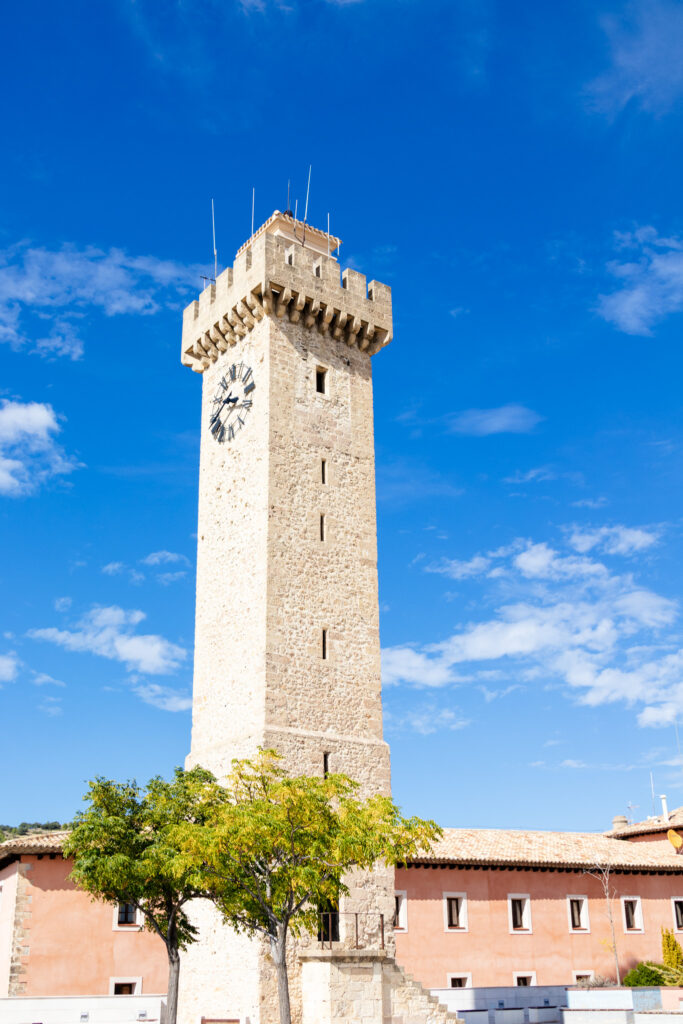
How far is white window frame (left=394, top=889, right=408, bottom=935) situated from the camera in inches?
1405

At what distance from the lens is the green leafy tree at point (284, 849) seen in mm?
21516

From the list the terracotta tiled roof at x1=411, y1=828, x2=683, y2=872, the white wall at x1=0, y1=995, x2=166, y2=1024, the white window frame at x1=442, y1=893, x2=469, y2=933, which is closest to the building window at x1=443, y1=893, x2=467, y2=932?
the white window frame at x1=442, y1=893, x2=469, y2=933

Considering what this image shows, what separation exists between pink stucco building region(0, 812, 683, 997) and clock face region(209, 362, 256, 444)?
1420cm

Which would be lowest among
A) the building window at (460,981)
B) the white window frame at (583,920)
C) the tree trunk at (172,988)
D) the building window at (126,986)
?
the building window at (460,981)

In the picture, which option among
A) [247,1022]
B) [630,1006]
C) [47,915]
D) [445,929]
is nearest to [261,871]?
[247,1022]

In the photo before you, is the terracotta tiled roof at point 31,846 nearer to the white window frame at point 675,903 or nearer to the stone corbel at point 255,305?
the stone corbel at point 255,305

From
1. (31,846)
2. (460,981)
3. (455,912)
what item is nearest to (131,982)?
(31,846)

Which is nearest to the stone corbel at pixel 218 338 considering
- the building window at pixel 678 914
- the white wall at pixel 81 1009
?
the white wall at pixel 81 1009

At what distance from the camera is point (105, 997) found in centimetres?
2692

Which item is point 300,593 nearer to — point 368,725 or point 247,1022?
point 368,725

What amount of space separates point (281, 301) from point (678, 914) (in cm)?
3066

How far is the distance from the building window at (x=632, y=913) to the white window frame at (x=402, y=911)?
10.6 meters

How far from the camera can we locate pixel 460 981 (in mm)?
36219

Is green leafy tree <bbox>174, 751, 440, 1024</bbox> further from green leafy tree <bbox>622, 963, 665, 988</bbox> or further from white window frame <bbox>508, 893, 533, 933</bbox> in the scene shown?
white window frame <bbox>508, 893, 533, 933</bbox>
